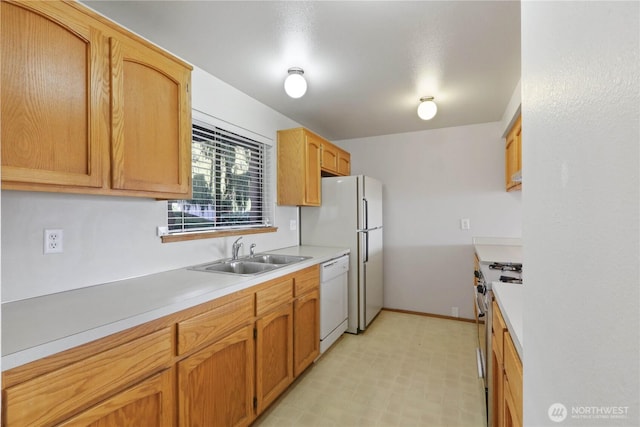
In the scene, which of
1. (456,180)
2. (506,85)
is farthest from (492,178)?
(506,85)

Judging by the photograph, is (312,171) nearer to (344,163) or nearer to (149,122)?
(344,163)

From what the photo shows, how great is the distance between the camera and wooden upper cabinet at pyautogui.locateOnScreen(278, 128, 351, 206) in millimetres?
2797

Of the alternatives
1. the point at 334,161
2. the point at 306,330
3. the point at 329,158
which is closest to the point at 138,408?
the point at 306,330

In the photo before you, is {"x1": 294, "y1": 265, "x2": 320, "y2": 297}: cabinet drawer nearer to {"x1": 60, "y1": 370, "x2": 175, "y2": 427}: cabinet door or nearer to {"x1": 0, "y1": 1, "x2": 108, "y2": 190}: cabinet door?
{"x1": 60, "y1": 370, "x2": 175, "y2": 427}: cabinet door

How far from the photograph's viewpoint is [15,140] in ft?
3.30

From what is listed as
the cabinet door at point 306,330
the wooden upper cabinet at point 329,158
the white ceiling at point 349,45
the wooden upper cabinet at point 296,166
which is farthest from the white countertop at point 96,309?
the wooden upper cabinet at point 329,158

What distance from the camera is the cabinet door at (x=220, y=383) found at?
131cm

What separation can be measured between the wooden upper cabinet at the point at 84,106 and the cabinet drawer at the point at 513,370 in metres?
1.64

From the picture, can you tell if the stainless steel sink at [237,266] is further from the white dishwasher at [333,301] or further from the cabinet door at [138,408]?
the cabinet door at [138,408]

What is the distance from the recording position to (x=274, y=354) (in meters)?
1.90

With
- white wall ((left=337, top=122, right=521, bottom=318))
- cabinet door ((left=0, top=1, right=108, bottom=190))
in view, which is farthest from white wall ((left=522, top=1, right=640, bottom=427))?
white wall ((left=337, top=122, right=521, bottom=318))

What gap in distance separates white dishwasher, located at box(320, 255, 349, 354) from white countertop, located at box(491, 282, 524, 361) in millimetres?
1393

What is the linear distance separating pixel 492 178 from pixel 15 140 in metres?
3.76

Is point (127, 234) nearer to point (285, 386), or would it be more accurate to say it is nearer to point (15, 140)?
point (15, 140)
